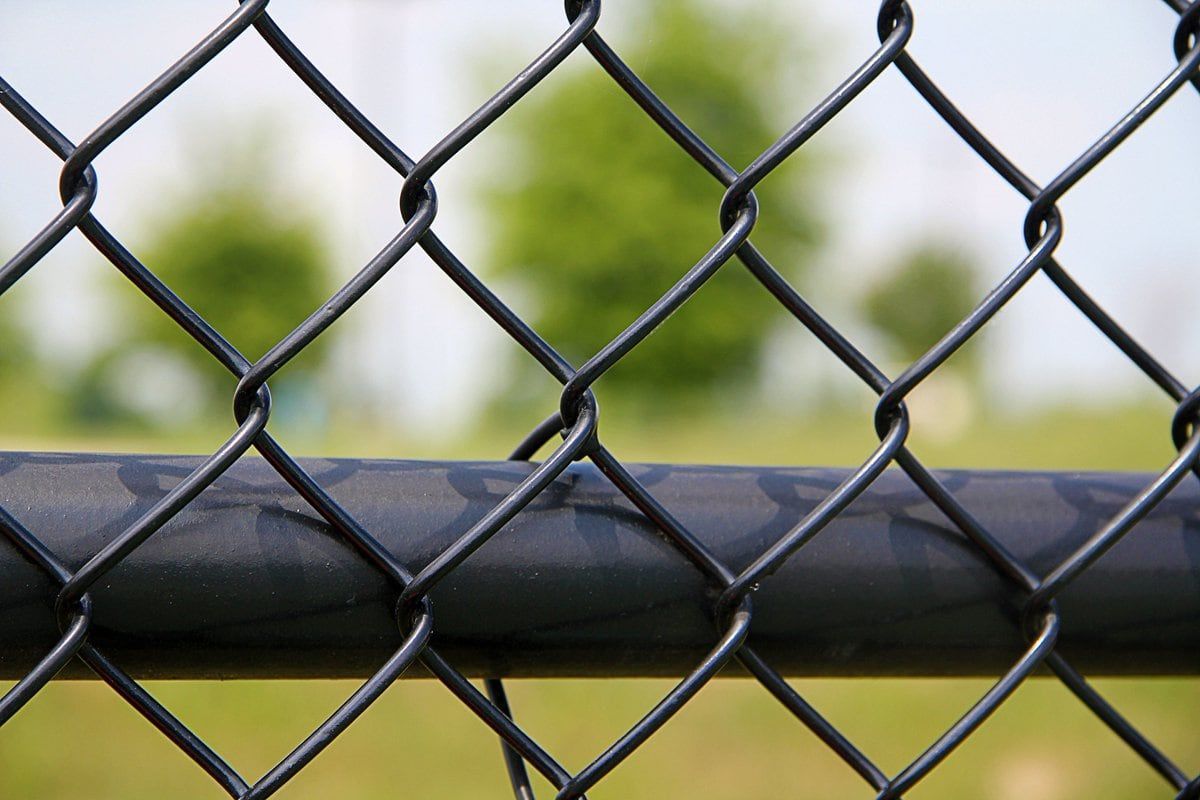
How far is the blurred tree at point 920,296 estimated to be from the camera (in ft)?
89.2

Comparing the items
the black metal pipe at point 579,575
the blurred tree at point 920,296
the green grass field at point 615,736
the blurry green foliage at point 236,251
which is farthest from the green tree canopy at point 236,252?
the black metal pipe at point 579,575

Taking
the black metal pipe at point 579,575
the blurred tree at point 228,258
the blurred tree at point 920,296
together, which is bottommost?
the black metal pipe at point 579,575

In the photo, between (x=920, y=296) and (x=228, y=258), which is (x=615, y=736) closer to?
(x=228, y=258)

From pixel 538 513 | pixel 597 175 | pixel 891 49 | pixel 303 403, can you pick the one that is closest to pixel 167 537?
pixel 538 513

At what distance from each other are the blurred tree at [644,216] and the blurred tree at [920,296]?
792cm

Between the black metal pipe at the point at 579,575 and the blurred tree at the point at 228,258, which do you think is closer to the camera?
the black metal pipe at the point at 579,575

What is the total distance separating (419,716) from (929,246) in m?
26.0

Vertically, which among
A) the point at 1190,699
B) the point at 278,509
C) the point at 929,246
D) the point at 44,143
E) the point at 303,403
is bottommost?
the point at 1190,699

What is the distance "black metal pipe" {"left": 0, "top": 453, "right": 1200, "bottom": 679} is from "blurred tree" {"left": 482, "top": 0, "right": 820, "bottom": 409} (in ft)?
60.3

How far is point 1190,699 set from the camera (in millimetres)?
3414

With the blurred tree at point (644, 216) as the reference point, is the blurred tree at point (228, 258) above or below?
above

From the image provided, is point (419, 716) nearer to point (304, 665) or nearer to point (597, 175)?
point (304, 665)

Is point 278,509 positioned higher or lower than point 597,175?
lower

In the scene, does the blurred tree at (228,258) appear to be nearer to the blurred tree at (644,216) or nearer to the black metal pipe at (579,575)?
the blurred tree at (644,216)
